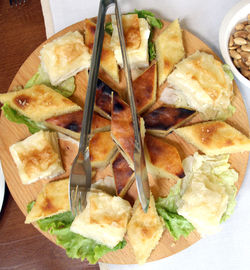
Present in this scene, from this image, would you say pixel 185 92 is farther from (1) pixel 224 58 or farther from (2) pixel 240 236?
(2) pixel 240 236

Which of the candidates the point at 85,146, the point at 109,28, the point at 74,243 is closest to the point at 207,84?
the point at 109,28

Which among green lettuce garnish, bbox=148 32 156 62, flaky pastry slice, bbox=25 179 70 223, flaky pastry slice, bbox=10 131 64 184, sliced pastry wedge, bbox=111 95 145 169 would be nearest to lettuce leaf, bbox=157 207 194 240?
sliced pastry wedge, bbox=111 95 145 169

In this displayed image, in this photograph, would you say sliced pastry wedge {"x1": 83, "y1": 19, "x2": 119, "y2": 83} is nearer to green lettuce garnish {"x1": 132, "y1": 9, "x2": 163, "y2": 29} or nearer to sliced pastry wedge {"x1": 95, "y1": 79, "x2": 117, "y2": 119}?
sliced pastry wedge {"x1": 95, "y1": 79, "x2": 117, "y2": 119}

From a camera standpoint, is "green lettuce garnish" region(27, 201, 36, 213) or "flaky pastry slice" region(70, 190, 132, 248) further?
"green lettuce garnish" region(27, 201, 36, 213)

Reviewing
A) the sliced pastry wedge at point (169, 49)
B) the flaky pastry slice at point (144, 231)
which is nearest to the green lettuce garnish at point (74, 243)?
the flaky pastry slice at point (144, 231)

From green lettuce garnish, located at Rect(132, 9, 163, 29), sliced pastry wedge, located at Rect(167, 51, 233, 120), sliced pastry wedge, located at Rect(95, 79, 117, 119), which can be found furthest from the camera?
green lettuce garnish, located at Rect(132, 9, 163, 29)

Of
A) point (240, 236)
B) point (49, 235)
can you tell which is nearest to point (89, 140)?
point (49, 235)
